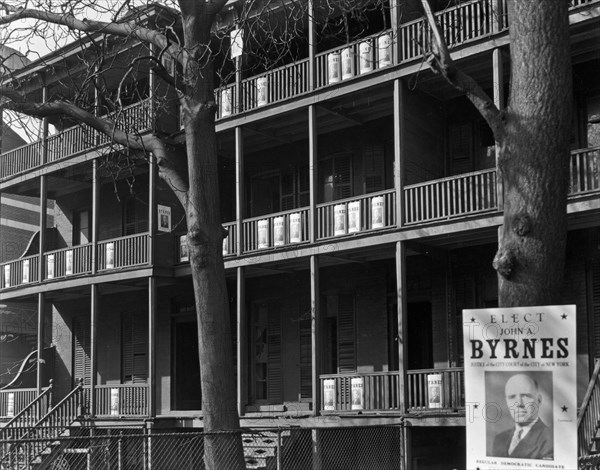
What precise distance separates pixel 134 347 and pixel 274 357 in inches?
207

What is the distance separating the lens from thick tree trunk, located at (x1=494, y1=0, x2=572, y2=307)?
750cm

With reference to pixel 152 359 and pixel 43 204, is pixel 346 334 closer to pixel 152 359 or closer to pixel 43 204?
pixel 152 359

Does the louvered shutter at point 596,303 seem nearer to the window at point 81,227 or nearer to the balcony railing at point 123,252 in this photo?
the balcony railing at point 123,252

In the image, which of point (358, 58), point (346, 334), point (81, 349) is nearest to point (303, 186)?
point (346, 334)

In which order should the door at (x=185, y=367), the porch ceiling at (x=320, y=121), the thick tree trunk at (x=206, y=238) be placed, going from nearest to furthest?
the thick tree trunk at (x=206, y=238)
the porch ceiling at (x=320, y=121)
the door at (x=185, y=367)

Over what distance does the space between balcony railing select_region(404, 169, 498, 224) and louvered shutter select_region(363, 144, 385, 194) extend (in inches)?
110

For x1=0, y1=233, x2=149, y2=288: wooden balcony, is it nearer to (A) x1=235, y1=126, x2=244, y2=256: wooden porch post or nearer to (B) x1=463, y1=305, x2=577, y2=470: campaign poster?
→ (A) x1=235, y1=126, x2=244, y2=256: wooden porch post

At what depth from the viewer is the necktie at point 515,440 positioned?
6715 millimetres

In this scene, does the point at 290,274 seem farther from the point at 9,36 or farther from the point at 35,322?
the point at 35,322

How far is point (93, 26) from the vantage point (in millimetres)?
14070

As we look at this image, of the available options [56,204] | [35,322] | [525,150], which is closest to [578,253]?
[525,150]

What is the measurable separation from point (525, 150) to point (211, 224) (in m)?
6.79

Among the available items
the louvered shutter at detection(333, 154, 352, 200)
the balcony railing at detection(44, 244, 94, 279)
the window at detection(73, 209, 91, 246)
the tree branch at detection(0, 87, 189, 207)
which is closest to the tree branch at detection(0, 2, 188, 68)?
the tree branch at detection(0, 87, 189, 207)

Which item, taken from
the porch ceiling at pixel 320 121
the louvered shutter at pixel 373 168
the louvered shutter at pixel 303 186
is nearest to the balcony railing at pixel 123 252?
the porch ceiling at pixel 320 121
